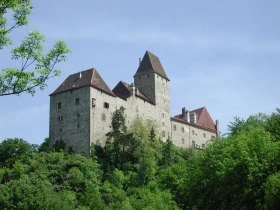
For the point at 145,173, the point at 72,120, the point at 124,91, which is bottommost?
the point at 145,173

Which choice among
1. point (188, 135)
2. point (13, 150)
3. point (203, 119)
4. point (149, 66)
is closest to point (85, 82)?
point (13, 150)

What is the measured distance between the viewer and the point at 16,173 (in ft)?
221

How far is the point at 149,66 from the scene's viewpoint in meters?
98.3

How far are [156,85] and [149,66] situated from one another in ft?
13.8

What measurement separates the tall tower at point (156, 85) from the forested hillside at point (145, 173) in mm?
6563

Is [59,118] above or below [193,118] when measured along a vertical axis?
below

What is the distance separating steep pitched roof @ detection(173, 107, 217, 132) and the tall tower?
11.9 meters

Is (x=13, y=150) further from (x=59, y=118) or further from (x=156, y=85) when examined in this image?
(x=156, y=85)

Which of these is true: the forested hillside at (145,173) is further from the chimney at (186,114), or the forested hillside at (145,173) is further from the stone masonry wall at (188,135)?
the chimney at (186,114)

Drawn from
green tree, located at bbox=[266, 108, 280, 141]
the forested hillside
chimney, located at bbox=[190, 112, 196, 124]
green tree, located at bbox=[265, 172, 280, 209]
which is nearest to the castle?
the forested hillside

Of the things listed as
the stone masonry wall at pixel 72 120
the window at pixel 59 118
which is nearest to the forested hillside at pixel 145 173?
the stone masonry wall at pixel 72 120

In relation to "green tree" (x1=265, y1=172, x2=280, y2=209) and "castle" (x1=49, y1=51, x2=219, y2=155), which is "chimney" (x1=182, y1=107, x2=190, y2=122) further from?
"green tree" (x1=265, y1=172, x2=280, y2=209)

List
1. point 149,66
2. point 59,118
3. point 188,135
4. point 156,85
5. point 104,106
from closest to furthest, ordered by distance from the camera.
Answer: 1. point 59,118
2. point 104,106
3. point 156,85
4. point 149,66
5. point 188,135

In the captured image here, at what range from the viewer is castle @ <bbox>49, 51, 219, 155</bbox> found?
260 ft
